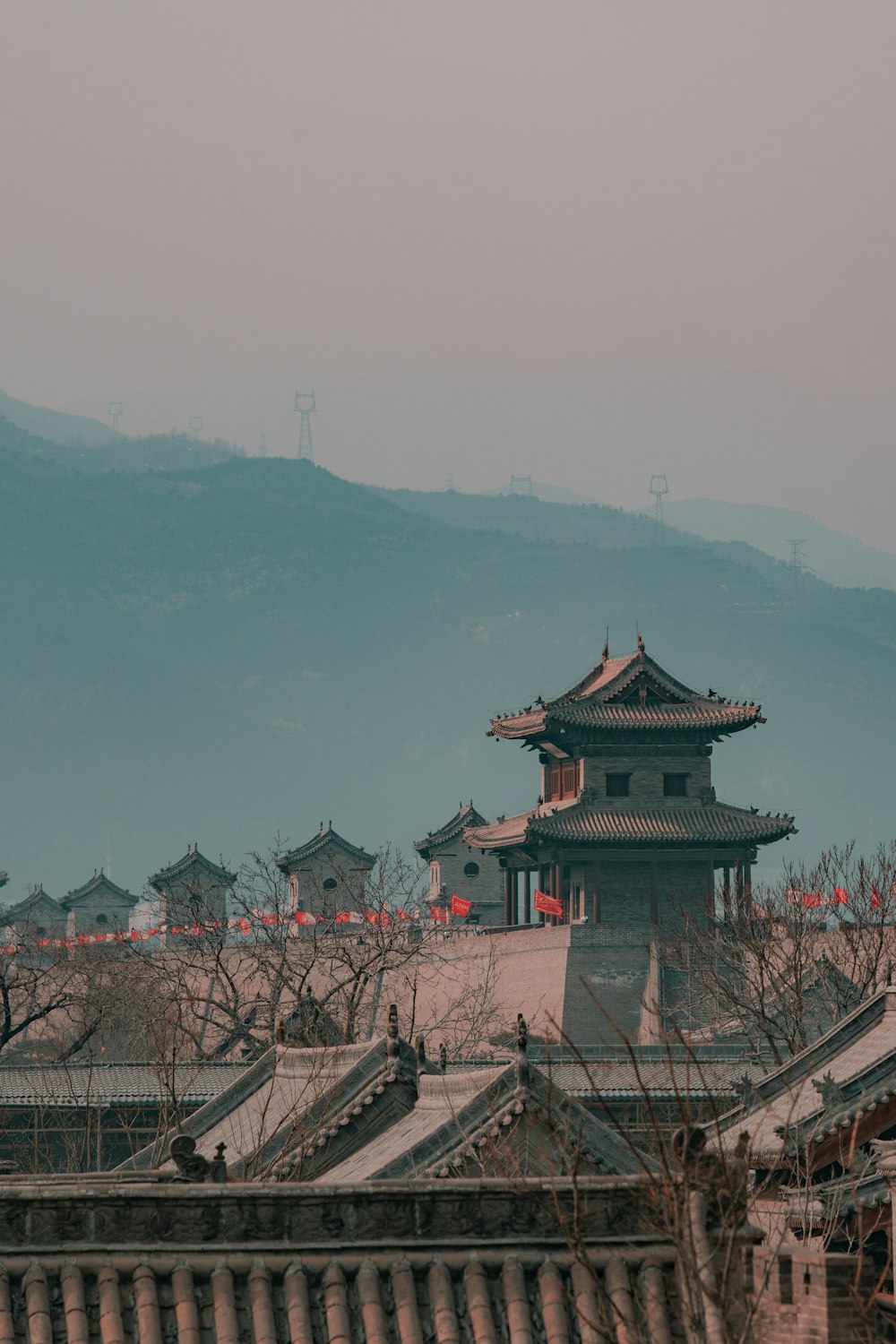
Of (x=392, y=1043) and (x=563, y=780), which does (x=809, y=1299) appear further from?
(x=563, y=780)

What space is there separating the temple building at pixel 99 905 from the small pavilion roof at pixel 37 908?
73cm

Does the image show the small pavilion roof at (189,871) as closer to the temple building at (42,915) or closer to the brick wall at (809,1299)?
the temple building at (42,915)

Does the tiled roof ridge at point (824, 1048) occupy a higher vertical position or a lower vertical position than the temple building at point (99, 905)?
lower

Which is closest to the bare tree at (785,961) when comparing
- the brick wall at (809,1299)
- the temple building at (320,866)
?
the brick wall at (809,1299)

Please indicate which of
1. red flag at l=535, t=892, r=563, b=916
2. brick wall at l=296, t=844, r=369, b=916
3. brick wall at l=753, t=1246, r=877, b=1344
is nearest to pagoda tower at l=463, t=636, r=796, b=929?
red flag at l=535, t=892, r=563, b=916

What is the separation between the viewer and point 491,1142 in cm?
2180

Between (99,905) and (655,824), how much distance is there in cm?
5809

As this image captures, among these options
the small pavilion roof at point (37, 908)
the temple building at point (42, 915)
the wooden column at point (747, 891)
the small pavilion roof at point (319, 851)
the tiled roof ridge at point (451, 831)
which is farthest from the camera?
the small pavilion roof at point (37, 908)

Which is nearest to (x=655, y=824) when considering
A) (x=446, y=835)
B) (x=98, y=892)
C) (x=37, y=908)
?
(x=446, y=835)

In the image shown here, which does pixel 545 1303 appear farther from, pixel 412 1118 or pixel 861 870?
pixel 861 870

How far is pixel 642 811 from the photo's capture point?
7269 centimetres

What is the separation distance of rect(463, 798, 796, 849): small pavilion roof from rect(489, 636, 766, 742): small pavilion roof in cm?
272

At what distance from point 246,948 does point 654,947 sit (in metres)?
12.9

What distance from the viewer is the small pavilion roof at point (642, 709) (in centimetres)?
7206
